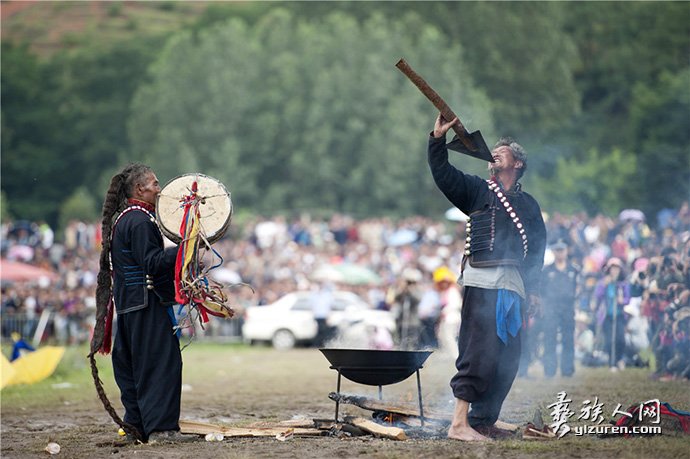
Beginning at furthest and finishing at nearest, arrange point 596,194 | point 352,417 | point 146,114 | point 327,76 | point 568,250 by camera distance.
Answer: point 146,114
point 327,76
point 596,194
point 568,250
point 352,417

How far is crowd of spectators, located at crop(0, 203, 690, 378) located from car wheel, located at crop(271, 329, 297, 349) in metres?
1.18

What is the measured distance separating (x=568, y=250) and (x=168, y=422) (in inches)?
384

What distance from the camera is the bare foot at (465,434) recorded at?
29.0ft

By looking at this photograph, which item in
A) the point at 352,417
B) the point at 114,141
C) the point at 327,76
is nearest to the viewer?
the point at 352,417

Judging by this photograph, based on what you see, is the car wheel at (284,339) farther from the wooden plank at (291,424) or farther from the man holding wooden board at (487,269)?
the man holding wooden board at (487,269)

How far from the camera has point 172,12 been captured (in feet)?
344

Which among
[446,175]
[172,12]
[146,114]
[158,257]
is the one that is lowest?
[158,257]

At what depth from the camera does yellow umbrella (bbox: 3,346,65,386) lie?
637 inches

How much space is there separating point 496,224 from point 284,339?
60.8ft

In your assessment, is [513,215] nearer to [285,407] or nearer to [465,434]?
[465,434]

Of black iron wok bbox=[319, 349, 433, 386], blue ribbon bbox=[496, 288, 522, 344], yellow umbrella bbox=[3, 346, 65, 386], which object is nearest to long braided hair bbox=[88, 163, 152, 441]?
black iron wok bbox=[319, 349, 433, 386]

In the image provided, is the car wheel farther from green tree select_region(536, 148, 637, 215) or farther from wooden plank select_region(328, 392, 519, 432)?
green tree select_region(536, 148, 637, 215)

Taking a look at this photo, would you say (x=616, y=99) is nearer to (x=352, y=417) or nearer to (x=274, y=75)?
(x=274, y=75)

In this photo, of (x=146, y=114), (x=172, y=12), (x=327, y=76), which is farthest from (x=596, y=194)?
(x=172, y=12)
